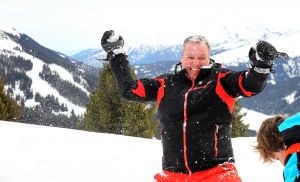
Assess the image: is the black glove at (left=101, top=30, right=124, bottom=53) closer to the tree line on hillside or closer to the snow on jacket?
the snow on jacket

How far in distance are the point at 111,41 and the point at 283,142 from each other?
6.17 feet

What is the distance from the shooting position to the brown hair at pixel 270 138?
2689mm

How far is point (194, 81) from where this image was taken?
3404mm

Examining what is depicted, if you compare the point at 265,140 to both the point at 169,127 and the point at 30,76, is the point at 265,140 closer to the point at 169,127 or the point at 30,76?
Result: the point at 169,127

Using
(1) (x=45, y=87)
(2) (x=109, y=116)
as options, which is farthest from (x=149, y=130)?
(1) (x=45, y=87)

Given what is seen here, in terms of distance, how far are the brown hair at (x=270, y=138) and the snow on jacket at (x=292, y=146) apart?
0.88ft

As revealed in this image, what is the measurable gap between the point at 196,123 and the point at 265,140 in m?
0.60

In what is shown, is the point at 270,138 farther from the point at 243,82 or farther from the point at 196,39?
the point at 196,39

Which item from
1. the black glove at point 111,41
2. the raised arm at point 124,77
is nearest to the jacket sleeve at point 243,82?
the raised arm at point 124,77

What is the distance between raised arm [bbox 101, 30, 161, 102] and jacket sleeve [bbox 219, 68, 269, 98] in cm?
63

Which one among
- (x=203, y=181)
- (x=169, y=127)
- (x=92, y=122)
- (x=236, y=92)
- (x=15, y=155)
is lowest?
(x=92, y=122)

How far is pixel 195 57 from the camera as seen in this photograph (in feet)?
11.3

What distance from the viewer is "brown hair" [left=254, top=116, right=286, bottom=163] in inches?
106

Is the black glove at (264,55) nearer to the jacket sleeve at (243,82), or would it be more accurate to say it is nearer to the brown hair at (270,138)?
the jacket sleeve at (243,82)
